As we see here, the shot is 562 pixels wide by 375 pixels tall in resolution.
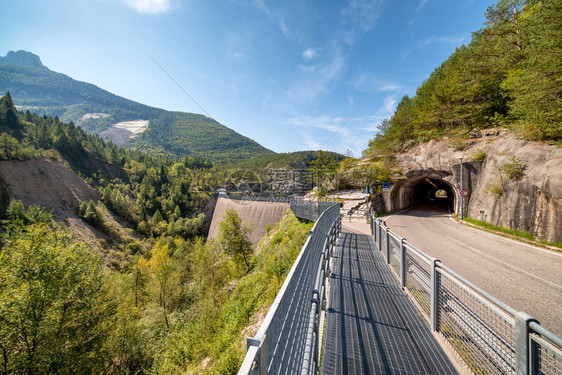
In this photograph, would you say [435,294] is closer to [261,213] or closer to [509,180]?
[509,180]

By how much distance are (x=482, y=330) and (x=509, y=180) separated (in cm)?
1383

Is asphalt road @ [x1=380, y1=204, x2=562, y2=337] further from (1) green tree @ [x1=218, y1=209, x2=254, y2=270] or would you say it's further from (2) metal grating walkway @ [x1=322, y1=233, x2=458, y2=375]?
(1) green tree @ [x1=218, y1=209, x2=254, y2=270]

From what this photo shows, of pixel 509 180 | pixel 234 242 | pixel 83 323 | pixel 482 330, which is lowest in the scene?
pixel 83 323

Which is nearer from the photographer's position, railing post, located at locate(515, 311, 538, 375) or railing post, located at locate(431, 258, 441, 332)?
railing post, located at locate(515, 311, 538, 375)

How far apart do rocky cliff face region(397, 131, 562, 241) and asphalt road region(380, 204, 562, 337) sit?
1.38 m

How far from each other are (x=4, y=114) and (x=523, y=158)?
12585 centimetres

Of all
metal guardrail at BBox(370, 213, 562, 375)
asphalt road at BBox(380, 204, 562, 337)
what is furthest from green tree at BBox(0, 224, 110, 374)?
asphalt road at BBox(380, 204, 562, 337)

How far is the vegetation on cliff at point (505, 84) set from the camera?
934 centimetres

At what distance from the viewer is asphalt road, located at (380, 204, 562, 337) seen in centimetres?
465

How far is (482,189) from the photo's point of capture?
45.6 feet

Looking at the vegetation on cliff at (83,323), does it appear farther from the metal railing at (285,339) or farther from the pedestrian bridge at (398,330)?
the metal railing at (285,339)

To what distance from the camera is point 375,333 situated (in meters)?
3.51

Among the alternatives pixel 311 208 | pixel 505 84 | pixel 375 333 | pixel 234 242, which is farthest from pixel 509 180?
pixel 234 242

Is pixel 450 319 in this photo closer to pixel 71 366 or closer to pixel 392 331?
pixel 392 331
